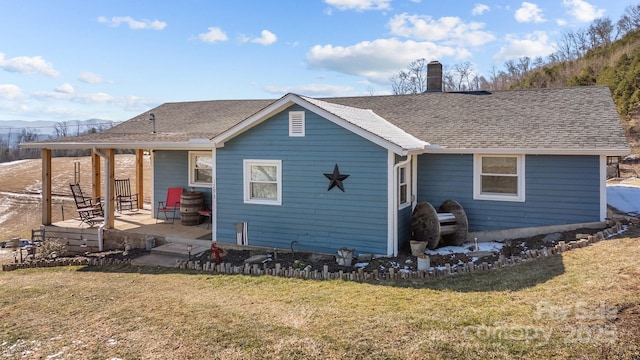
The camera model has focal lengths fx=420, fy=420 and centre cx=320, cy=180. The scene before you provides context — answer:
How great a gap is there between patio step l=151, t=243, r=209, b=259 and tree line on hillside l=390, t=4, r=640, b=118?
28467mm

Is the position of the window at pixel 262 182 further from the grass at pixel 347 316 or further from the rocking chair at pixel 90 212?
the rocking chair at pixel 90 212

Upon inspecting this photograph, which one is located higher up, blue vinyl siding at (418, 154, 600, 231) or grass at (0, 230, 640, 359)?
blue vinyl siding at (418, 154, 600, 231)

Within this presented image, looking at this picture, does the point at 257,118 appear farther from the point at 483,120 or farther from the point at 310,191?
the point at 483,120

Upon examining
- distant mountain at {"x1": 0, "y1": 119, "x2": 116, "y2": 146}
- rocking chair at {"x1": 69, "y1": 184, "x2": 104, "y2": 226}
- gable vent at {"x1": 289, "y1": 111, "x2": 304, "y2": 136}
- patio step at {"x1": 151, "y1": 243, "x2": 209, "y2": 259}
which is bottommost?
patio step at {"x1": 151, "y1": 243, "x2": 209, "y2": 259}

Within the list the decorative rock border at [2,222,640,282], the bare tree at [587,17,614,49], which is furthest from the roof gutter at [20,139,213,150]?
the bare tree at [587,17,614,49]

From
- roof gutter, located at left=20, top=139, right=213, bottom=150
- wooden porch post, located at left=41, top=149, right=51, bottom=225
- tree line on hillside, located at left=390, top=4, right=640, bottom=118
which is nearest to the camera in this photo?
roof gutter, located at left=20, top=139, right=213, bottom=150

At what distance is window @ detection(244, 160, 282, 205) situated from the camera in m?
9.90

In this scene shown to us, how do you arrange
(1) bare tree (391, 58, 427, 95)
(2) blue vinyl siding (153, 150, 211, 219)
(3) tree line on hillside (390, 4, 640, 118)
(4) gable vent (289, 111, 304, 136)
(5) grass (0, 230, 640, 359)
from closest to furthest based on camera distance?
(5) grass (0, 230, 640, 359) < (4) gable vent (289, 111, 304, 136) < (2) blue vinyl siding (153, 150, 211, 219) < (3) tree line on hillside (390, 4, 640, 118) < (1) bare tree (391, 58, 427, 95)

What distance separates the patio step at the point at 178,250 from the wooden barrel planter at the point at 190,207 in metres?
1.86

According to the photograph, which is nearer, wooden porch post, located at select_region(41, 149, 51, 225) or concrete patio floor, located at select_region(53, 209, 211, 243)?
concrete patio floor, located at select_region(53, 209, 211, 243)

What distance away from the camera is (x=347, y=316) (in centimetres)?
545

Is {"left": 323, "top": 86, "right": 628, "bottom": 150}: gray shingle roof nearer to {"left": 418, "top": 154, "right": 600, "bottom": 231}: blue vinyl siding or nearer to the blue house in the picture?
the blue house

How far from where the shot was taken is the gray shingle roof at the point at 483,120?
376 inches

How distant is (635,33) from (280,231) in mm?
45881
